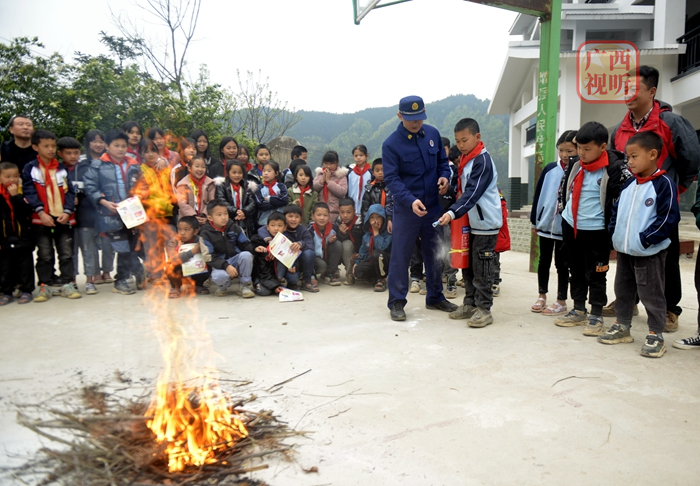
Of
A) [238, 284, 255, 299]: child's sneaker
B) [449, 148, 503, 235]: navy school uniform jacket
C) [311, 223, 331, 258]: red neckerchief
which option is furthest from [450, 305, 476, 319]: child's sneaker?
[238, 284, 255, 299]: child's sneaker

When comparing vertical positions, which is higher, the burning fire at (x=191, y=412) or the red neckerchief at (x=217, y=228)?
the red neckerchief at (x=217, y=228)

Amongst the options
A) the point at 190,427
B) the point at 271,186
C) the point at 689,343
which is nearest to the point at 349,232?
the point at 271,186

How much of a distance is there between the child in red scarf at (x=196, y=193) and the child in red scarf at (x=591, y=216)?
4083mm

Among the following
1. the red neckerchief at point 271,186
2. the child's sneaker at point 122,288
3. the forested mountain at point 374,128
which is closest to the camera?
the child's sneaker at point 122,288

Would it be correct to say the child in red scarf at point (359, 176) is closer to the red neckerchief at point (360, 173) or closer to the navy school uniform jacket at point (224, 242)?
the red neckerchief at point (360, 173)

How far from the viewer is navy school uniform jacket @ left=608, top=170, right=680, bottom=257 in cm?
344

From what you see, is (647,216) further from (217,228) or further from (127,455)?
(217,228)

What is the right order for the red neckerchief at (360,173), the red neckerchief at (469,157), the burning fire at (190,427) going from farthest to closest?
the red neckerchief at (360,173) < the red neckerchief at (469,157) < the burning fire at (190,427)

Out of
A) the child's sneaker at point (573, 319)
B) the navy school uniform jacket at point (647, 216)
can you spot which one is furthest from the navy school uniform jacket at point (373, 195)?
the navy school uniform jacket at point (647, 216)

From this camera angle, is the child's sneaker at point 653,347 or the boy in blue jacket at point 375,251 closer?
the child's sneaker at point 653,347

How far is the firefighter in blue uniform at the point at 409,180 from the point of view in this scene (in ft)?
14.9

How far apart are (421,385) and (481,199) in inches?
78.3

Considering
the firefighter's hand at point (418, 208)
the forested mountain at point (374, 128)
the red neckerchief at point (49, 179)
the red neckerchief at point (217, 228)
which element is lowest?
the red neckerchief at point (217, 228)

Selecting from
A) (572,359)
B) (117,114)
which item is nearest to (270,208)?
(572,359)
